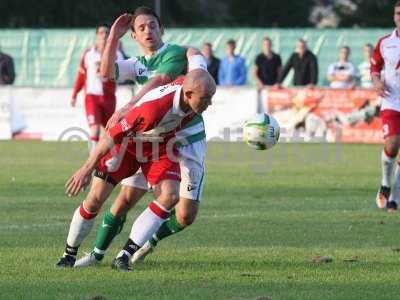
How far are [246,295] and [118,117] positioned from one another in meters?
1.69

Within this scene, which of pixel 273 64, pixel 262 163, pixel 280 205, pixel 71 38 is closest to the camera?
pixel 280 205

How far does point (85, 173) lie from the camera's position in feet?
29.3

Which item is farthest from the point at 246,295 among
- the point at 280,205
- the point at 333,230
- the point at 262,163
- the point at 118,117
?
the point at 262,163

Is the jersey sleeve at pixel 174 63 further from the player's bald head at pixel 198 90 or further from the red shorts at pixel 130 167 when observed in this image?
the player's bald head at pixel 198 90

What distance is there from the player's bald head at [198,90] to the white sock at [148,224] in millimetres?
985

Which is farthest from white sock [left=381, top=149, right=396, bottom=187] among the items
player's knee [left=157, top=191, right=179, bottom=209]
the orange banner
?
the orange banner

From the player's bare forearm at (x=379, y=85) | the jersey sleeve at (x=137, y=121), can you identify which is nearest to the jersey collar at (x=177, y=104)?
the jersey sleeve at (x=137, y=121)

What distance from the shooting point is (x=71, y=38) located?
34.1 metres

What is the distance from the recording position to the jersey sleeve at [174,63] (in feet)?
34.6

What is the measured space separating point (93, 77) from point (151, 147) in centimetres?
1128

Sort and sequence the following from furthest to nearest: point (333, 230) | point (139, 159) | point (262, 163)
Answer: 1. point (262, 163)
2. point (333, 230)
3. point (139, 159)

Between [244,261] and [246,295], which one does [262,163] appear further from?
[246,295]

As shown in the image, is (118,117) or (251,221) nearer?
(118,117)

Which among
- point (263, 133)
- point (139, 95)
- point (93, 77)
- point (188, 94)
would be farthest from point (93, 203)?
point (93, 77)
